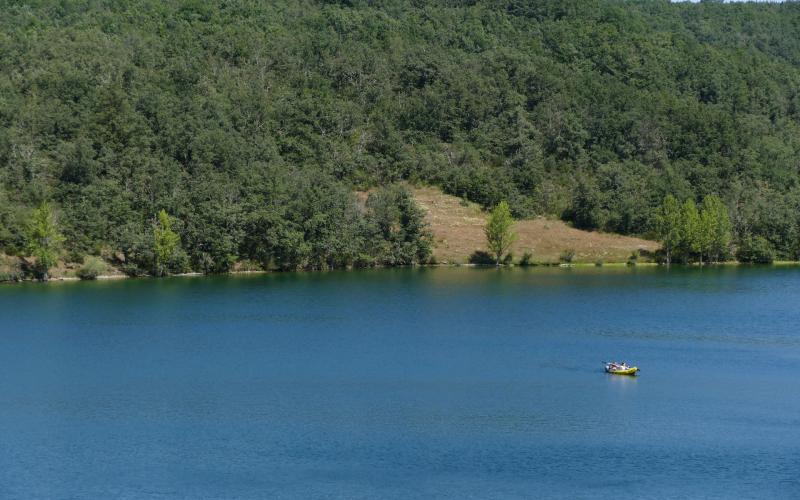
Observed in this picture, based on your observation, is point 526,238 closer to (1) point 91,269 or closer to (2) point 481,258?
(2) point 481,258

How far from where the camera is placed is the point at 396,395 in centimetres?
6188

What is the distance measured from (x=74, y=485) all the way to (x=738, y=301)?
70015 mm

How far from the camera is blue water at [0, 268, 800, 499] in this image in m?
47.1

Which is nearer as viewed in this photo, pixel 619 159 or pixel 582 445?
pixel 582 445

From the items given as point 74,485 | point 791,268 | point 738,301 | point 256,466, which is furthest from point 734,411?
point 791,268

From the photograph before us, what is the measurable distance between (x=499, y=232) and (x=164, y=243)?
40.1 m

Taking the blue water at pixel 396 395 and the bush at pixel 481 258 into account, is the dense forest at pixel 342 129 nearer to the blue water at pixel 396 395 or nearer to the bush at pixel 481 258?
the bush at pixel 481 258

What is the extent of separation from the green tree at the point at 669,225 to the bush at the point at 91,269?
225 ft

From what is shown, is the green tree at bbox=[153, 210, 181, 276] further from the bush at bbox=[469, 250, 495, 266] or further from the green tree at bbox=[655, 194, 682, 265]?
the green tree at bbox=[655, 194, 682, 265]

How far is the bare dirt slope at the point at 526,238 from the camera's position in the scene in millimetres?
138125

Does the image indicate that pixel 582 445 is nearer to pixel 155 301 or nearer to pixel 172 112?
pixel 155 301

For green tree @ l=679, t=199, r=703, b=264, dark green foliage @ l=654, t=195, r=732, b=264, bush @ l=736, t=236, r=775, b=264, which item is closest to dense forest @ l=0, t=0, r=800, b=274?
bush @ l=736, t=236, r=775, b=264

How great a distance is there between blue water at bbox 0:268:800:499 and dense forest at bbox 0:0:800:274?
22450 mm

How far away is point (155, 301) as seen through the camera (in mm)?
99562
